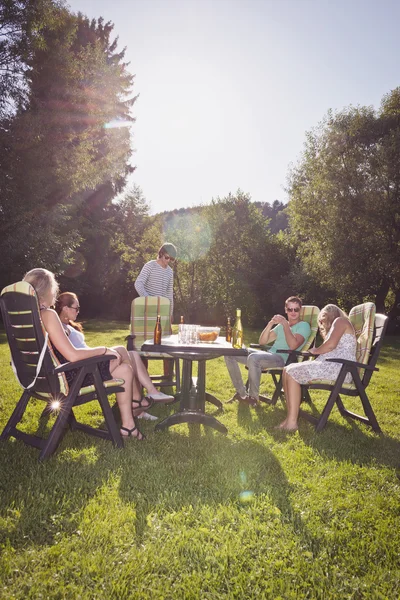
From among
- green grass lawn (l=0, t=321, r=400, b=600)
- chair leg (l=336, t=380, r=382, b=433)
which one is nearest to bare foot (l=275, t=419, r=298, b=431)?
green grass lawn (l=0, t=321, r=400, b=600)

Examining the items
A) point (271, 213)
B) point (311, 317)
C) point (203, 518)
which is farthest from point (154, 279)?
point (271, 213)

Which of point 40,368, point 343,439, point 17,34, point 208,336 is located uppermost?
point 17,34

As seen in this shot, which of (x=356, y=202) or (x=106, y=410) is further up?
(x=356, y=202)

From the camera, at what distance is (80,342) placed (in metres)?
3.96

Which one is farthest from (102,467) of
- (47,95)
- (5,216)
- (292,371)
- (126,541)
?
(47,95)

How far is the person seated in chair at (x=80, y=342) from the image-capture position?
13.0 ft

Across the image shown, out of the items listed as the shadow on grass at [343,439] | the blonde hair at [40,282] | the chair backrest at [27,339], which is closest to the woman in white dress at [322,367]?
the shadow on grass at [343,439]

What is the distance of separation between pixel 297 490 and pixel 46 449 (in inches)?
77.7

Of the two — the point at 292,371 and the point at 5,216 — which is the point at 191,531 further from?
the point at 5,216

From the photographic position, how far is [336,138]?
56.9ft

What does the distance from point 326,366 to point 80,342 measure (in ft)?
8.39

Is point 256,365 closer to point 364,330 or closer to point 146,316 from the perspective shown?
point 364,330

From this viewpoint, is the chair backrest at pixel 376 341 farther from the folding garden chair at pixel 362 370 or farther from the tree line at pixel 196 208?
the tree line at pixel 196 208

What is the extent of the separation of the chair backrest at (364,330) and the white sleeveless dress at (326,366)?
Result: 112 mm
